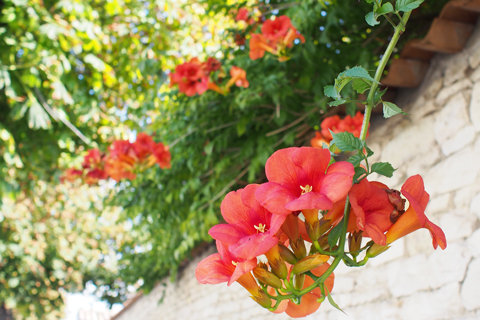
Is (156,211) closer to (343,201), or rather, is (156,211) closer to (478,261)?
(478,261)

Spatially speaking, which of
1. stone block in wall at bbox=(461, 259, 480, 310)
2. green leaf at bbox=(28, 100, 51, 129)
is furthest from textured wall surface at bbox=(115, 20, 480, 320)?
green leaf at bbox=(28, 100, 51, 129)

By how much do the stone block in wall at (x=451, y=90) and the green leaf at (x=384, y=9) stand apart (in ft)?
5.36

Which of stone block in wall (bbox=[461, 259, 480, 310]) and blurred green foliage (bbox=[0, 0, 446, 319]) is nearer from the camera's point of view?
stone block in wall (bbox=[461, 259, 480, 310])

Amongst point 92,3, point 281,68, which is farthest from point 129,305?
point 281,68

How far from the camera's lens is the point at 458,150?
72.6 inches

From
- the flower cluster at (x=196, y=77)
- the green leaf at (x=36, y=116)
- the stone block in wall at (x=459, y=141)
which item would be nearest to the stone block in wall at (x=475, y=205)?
the stone block in wall at (x=459, y=141)

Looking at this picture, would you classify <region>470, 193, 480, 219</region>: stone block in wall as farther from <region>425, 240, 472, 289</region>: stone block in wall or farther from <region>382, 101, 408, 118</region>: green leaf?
<region>382, 101, 408, 118</region>: green leaf

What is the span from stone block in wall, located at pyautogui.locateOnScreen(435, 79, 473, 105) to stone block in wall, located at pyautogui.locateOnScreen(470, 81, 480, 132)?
46 millimetres

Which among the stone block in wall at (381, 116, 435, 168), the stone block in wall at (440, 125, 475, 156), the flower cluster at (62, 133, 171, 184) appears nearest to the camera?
the stone block in wall at (440, 125, 475, 156)

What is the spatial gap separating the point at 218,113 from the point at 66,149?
7.43 ft

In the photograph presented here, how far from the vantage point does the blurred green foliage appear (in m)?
2.19

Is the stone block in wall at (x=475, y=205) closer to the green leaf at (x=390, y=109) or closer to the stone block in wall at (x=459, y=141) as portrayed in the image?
the stone block in wall at (x=459, y=141)

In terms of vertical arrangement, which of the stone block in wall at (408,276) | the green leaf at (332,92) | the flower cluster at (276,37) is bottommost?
the stone block in wall at (408,276)

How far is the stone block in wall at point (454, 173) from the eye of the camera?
176 centimetres
